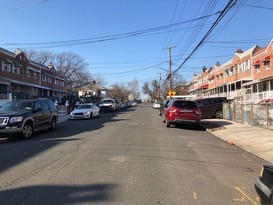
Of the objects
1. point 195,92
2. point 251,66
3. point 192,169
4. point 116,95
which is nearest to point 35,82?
point 251,66

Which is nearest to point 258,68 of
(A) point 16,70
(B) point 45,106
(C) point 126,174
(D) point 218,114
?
(D) point 218,114

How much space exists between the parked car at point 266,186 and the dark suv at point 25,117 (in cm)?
1122

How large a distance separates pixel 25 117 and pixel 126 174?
833 centimetres

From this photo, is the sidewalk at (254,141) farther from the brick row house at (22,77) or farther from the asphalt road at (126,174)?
the brick row house at (22,77)

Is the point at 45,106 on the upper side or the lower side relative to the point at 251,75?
lower

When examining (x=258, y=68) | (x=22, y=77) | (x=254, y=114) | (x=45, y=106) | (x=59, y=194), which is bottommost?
(x=59, y=194)

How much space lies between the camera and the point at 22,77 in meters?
46.6

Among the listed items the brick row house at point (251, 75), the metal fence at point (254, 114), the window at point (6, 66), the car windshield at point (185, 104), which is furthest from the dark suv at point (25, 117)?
the window at point (6, 66)

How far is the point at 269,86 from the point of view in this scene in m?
35.9

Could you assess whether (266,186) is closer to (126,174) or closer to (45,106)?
(126,174)

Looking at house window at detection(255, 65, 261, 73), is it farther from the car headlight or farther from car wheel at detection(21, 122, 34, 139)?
the car headlight

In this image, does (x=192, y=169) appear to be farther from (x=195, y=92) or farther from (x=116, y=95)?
(x=116, y=95)

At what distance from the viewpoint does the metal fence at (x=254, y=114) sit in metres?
16.7

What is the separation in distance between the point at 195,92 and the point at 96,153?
88.5m
